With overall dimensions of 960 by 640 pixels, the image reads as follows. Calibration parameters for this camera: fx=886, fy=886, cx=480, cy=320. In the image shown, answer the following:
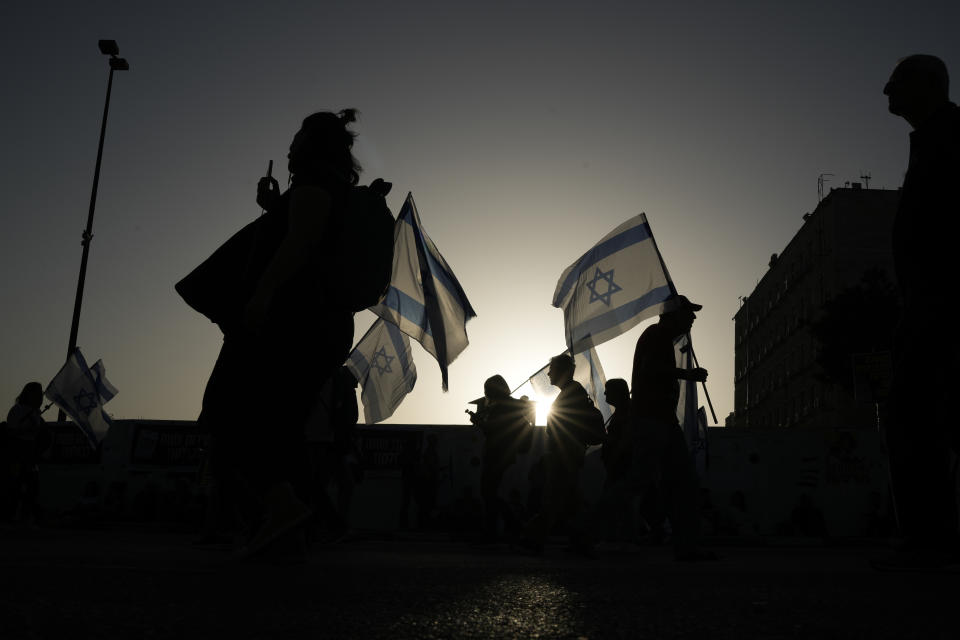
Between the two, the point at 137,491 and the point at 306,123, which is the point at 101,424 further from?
the point at 306,123

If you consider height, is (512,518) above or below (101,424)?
below

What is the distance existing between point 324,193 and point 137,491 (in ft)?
54.9

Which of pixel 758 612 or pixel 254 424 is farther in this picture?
pixel 254 424

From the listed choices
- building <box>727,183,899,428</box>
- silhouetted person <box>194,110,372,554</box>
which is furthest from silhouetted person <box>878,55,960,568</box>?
building <box>727,183,899,428</box>

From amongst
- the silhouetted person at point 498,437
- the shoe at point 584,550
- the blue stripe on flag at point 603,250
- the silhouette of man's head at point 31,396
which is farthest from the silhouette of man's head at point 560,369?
the silhouette of man's head at point 31,396

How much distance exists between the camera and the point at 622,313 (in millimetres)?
12242

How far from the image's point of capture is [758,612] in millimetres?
2363

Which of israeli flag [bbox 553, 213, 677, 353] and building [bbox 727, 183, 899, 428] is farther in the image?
building [bbox 727, 183, 899, 428]

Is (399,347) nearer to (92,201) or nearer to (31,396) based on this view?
(31,396)

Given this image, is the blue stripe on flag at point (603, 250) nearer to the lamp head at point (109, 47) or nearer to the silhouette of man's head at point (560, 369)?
the silhouette of man's head at point (560, 369)

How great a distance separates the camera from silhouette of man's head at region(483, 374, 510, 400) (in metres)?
9.55

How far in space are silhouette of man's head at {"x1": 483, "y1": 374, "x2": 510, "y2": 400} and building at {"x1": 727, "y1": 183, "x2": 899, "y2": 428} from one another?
30998 millimetres

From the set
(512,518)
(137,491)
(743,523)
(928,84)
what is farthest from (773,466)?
(928,84)

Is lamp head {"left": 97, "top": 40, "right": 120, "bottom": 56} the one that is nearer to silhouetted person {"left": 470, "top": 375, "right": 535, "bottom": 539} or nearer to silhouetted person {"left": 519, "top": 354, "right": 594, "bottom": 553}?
silhouetted person {"left": 470, "top": 375, "right": 535, "bottom": 539}
